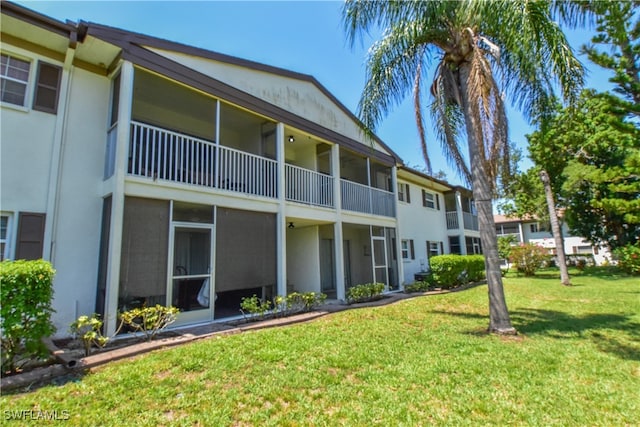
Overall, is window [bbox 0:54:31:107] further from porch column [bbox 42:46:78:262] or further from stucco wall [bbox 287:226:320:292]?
stucco wall [bbox 287:226:320:292]

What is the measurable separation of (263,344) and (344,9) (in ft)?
25.9

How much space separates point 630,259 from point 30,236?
26284 mm

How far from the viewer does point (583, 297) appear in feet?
38.8

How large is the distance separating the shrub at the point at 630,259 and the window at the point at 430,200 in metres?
10.7

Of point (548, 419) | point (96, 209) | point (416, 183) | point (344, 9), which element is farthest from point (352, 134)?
point (548, 419)

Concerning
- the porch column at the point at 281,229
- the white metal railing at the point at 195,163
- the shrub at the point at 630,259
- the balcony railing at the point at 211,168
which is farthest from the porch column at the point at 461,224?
the white metal railing at the point at 195,163

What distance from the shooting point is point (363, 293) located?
446 inches

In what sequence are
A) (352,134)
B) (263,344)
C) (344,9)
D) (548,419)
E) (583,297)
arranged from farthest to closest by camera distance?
(352,134), (583,297), (344,9), (263,344), (548,419)

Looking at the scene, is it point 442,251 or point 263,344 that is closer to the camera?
point 263,344

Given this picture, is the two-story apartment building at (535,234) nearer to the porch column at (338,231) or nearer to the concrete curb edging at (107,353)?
the porch column at (338,231)

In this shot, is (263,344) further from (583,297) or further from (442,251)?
(442,251)

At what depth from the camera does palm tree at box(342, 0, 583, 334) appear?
638cm

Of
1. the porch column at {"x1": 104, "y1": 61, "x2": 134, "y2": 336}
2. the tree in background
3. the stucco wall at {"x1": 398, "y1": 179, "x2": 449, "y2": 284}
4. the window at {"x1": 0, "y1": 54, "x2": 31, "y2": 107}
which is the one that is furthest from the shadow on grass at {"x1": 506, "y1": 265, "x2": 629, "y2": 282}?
the window at {"x1": 0, "y1": 54, "x2": 31, "y2": 107}

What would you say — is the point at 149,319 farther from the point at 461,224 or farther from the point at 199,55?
the point at 461,224
